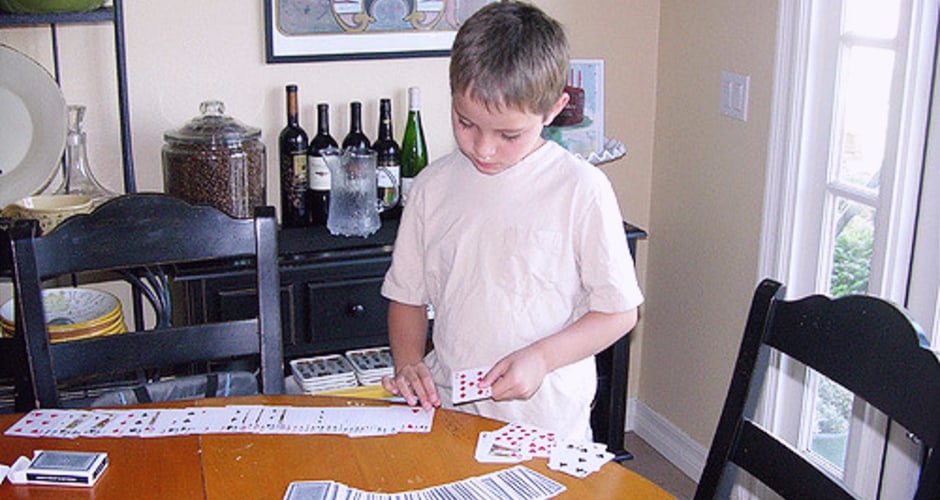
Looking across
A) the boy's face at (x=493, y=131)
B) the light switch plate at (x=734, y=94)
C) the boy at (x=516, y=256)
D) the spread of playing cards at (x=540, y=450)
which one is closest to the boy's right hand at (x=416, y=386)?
the boy at (x=516, y=256)

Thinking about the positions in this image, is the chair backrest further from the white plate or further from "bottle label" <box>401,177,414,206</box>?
"bottle label" <box>401,177,414,206</box>

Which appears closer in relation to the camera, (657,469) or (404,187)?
(404,187)

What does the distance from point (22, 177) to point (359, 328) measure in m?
0.89

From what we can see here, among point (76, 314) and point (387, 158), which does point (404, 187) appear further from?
point (76, 314)

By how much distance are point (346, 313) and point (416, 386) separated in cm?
103

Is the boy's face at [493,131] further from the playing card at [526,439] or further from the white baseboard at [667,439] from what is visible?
the white baseboard at [667,439]

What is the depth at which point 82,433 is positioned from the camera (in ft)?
Answer: 5.47

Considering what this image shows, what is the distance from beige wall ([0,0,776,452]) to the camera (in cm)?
284

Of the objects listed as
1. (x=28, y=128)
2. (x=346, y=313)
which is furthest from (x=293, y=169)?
(x=28, y=128)

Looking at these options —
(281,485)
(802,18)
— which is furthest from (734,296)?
(281,485)

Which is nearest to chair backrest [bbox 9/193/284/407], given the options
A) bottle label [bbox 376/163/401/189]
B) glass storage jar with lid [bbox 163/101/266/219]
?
glass storage jar with lid [bbox 163/101/266/219]

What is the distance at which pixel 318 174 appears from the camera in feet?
9.45

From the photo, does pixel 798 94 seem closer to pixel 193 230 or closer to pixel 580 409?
pixel 580 409

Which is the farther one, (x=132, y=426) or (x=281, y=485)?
(x=132, y=426)
